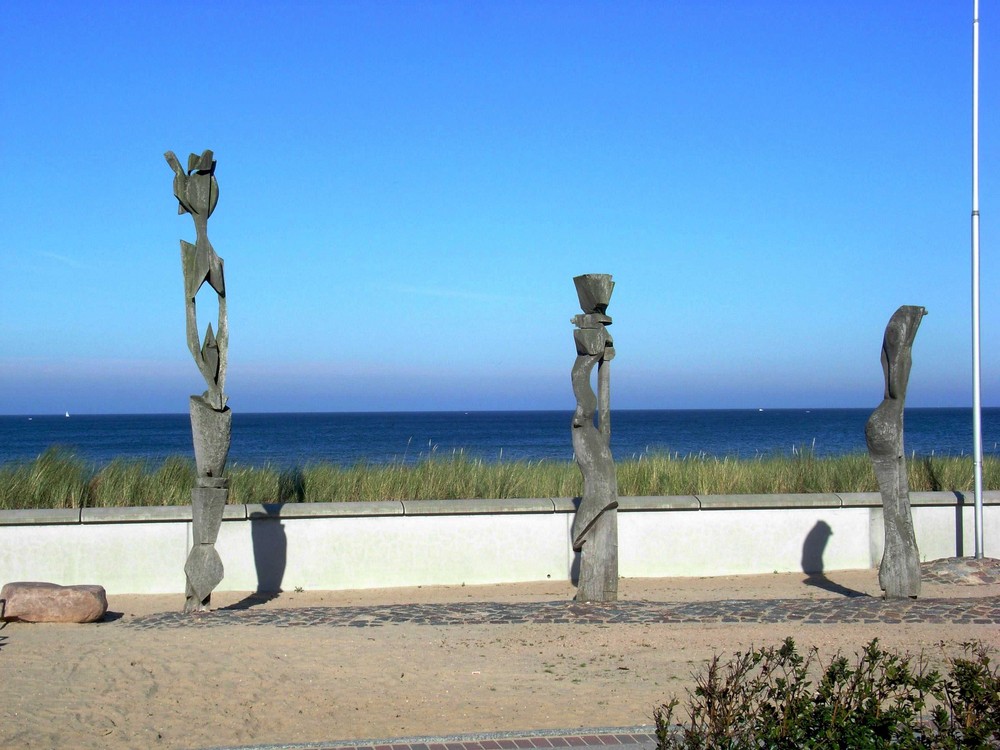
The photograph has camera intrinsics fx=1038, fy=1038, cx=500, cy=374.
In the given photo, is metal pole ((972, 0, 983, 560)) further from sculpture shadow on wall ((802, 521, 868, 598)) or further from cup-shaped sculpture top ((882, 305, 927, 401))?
cup-shaped sculpture top ((882, 305, 927, 401))

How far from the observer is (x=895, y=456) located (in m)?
10.4

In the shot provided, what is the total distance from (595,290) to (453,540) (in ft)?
12.4

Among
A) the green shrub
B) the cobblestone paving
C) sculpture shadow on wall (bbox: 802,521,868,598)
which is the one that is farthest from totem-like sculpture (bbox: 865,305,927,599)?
the green shrub

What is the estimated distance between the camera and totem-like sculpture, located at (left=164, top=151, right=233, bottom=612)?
10.2m

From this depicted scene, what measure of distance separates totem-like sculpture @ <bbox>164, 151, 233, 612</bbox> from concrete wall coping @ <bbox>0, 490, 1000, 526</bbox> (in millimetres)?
1498

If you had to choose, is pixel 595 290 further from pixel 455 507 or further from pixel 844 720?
pixel 844 720

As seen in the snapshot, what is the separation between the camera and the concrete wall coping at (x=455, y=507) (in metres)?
11.6

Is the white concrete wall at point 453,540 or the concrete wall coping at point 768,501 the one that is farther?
the concrete wall coping at point 768,501

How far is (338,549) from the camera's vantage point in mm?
12055

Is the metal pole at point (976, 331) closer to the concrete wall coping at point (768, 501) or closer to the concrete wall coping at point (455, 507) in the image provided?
the concrete wall coping at point (455, 507)

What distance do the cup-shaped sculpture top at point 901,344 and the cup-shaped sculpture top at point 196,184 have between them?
6872mm

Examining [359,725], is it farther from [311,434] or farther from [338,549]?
[311,434]

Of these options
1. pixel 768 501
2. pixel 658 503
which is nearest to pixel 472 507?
pixel 658 503

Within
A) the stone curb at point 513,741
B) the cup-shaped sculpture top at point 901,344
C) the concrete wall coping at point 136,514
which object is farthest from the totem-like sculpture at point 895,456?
the concrete wall coping at point 136,514
